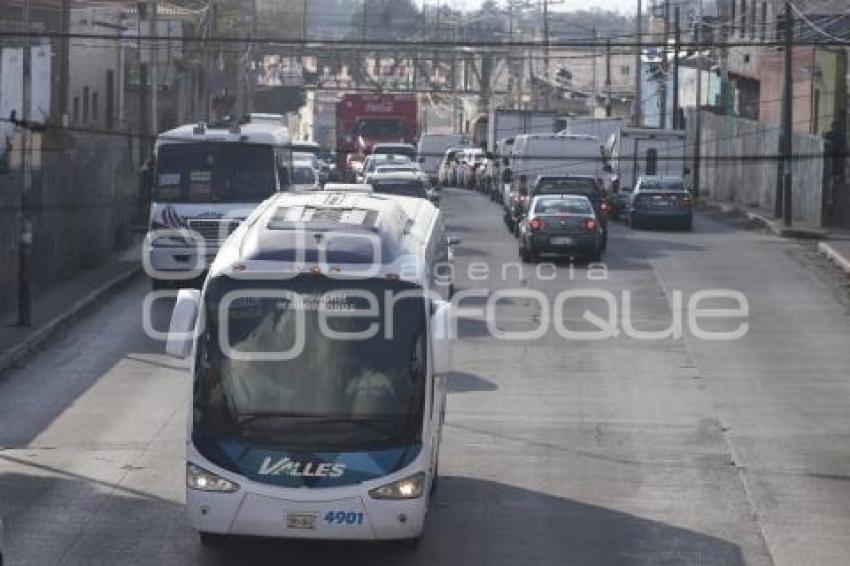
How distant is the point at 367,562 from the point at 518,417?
755 centimetres

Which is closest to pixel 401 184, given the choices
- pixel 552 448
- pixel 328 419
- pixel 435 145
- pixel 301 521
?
pixel 552 448

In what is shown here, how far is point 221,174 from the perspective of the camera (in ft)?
111

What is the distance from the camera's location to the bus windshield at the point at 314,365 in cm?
1434

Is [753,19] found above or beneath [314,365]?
above

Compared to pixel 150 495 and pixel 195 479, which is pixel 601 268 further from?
pixel 195 479

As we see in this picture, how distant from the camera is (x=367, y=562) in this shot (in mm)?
15109

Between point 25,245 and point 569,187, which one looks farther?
point 569,187

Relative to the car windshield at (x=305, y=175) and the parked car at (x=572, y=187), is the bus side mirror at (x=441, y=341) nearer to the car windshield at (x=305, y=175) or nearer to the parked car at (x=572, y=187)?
the parked car at (x=572, y=187)

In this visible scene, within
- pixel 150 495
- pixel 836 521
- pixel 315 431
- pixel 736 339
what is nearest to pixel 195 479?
pixel 315 431

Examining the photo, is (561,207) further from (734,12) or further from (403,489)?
(734,12)

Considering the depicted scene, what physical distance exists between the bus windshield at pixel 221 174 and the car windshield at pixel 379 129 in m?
45.9

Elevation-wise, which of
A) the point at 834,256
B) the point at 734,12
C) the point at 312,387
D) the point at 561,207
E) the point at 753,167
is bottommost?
the point at 834,256

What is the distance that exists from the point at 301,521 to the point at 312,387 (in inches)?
44.1

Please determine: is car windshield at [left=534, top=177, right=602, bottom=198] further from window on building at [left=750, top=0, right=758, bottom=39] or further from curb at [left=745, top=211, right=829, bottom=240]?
window on building at [left=750, top=0, right=758, bottom=39]
